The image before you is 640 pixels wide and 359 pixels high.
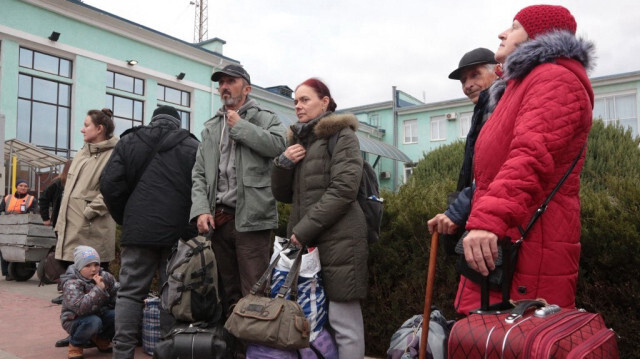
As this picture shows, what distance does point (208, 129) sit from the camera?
399 cm

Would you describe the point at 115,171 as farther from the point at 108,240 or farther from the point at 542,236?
the point at 542,236

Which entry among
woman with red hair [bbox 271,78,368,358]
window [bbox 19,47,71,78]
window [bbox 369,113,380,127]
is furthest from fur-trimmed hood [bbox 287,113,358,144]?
window [bbox 369,113,380,127]

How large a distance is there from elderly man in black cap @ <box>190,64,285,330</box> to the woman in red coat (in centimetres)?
183

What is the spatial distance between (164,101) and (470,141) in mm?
20867

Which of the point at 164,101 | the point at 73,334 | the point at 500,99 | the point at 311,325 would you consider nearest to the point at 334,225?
the point at 311,325

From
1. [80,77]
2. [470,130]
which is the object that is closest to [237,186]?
[470,130]

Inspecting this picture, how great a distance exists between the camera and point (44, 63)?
17688 mm

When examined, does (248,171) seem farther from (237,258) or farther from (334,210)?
(334,210)

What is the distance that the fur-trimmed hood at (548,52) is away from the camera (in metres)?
1.99

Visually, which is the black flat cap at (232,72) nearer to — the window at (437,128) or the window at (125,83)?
the window at (125,83)

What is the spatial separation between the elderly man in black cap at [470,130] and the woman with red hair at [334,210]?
0.68m

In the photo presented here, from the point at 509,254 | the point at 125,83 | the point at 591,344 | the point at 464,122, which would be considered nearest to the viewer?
the point at 591,344

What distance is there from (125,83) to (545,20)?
2051cm

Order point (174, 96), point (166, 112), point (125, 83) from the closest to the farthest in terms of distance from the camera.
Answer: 1. point (166, 112)
2. point (125, 83)
3. point (174, 96)
